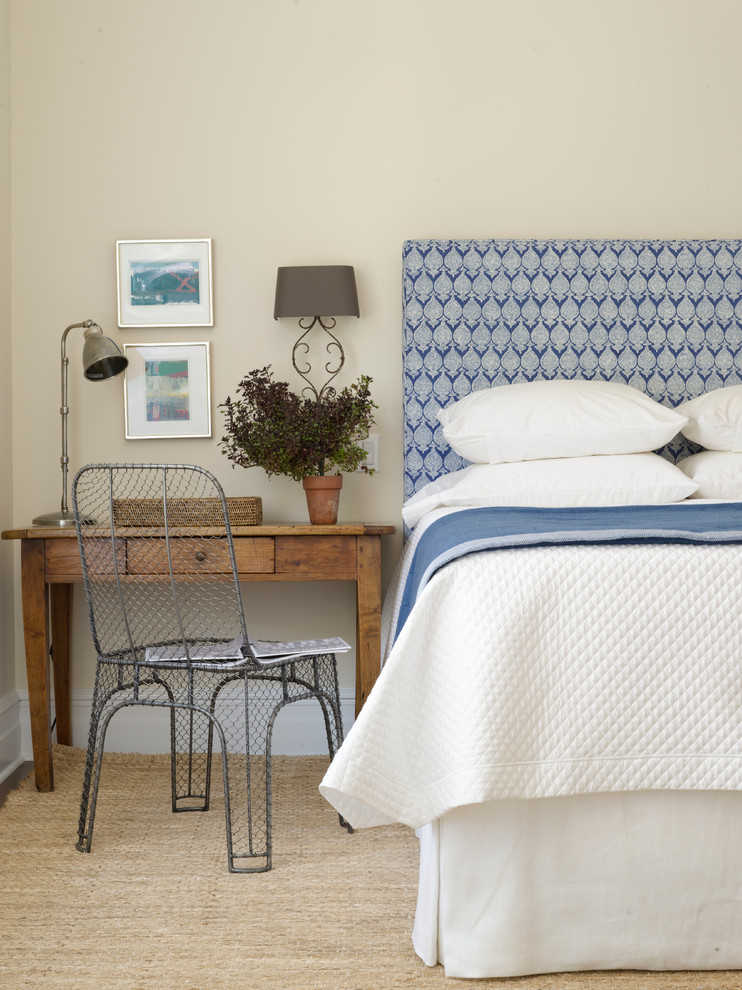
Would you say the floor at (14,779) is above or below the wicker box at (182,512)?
below

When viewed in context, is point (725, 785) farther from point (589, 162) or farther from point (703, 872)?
point (589, 162)

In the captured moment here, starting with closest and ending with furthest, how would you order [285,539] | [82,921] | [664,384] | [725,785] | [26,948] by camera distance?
[725,785], [26,948], [82,921], [285,539], [664,384]

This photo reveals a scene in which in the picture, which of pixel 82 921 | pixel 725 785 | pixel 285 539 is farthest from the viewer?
pixel 285 539

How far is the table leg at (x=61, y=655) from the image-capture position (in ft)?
9.67

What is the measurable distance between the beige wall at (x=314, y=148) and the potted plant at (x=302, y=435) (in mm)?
261

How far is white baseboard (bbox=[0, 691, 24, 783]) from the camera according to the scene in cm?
284

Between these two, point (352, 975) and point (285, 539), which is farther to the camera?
point (285, 539)

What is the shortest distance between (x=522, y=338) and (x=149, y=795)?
71.0 inches

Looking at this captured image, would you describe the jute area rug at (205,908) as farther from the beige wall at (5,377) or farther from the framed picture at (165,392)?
the framed picture at (165,392)

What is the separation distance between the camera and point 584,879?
155 cm

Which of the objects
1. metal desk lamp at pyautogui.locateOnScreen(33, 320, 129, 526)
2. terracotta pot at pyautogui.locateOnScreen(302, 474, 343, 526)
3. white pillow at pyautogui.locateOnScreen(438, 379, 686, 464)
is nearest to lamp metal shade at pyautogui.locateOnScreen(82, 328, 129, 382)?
metal desk lamp at pyautogui.locateOnScreen(33, 320, 129, 526)

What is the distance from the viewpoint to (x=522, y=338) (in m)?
3.00

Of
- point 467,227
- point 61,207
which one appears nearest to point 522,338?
point 467,227

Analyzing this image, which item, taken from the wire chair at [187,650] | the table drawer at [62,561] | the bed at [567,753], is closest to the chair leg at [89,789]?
the wire chair at [187,650]
